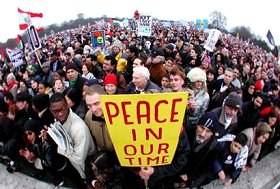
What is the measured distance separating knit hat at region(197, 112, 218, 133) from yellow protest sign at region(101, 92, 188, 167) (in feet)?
2.80

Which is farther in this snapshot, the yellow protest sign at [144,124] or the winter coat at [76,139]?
the winter coat at [76,139]

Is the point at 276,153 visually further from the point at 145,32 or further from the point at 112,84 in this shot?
the point at 145,32

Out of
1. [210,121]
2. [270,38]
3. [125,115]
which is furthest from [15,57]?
[270,38]

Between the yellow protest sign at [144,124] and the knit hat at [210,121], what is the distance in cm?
85

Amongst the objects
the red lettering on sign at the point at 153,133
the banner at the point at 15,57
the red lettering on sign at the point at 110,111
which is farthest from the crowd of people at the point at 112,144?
the banner at the point at 15,57

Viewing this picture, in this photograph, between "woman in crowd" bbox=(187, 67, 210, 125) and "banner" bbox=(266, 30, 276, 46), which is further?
"banner" bbox=(266, 30, 276, 46)

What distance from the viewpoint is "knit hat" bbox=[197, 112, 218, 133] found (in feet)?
11.2

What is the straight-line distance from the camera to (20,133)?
395cm

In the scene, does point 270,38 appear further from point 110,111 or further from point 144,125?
point 110,111

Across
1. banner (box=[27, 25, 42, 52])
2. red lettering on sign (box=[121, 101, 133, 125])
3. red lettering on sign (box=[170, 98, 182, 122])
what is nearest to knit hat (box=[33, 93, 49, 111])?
red lettering on sign (box=[121, 101, 133, 125])

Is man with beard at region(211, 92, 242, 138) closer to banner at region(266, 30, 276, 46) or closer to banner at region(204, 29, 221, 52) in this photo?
banner at region(204, 29, 221, 52)

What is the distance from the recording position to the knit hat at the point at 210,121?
11.2 feet

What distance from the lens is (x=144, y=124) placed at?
97.3 inches

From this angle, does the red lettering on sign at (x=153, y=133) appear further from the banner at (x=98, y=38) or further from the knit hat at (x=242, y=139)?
the banner at (x=98, y=38)
